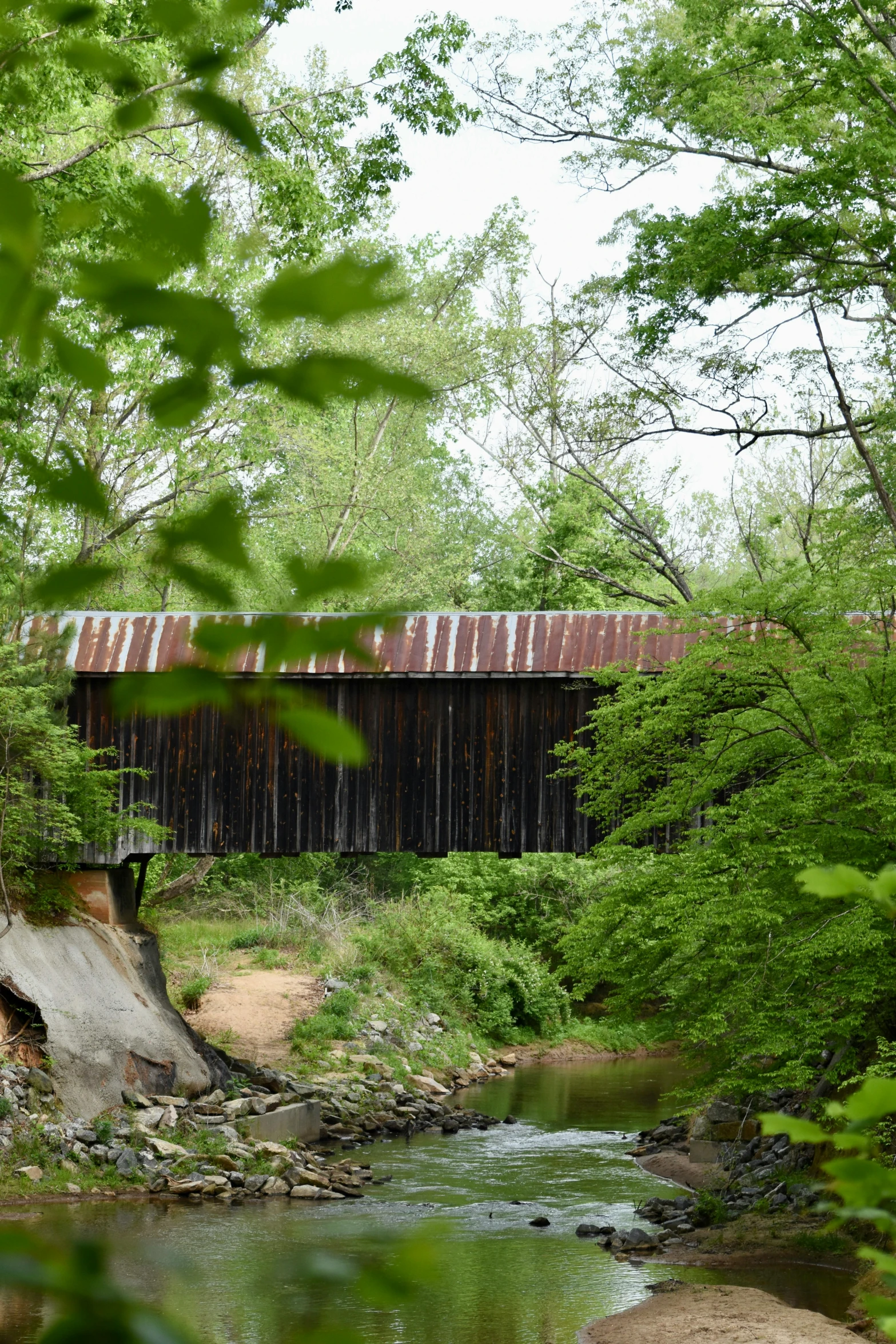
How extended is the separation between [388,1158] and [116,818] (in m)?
4.98

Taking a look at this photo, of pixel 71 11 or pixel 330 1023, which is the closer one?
pixel 71 11

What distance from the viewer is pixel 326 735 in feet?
2.97

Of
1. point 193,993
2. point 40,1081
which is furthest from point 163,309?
point 193,993

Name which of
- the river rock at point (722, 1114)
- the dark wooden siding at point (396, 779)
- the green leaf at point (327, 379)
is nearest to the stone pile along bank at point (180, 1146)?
the dark wooden siding at point (396, 779)

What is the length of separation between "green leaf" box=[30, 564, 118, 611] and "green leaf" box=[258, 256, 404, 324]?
22 centimetres

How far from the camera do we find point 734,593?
979cm

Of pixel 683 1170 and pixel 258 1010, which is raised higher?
pixel 258 1010

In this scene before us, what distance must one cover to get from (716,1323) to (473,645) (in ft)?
23.7

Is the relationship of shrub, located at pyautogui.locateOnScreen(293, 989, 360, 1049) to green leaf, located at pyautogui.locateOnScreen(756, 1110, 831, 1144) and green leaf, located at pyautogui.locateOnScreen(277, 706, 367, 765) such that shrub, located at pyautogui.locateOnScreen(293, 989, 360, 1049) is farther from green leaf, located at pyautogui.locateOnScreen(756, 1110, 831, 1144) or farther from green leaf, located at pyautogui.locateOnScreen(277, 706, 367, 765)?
green leaf, located at pyautogui.locateOnScreen(277, 706, 367, 765)

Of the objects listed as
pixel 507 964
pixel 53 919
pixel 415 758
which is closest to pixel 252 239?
pixel 415 758

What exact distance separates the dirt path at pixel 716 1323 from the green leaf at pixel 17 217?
875 centimetres

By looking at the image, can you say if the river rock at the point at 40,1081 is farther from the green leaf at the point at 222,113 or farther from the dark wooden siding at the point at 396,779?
the green leaf at the point at 222,113

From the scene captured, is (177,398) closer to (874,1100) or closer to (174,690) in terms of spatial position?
(174,690)

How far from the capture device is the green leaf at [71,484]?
0.95m
